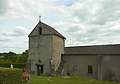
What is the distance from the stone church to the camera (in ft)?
109

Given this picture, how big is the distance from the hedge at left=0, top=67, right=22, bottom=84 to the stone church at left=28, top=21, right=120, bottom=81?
58.7 ft

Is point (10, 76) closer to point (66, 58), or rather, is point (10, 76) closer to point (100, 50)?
point (66, 58)

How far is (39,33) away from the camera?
1458 inches

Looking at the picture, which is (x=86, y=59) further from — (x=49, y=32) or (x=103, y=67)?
(x=49, y=32)

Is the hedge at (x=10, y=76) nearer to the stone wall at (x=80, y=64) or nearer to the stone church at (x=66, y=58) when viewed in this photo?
the stone church at (x=66, y=58)

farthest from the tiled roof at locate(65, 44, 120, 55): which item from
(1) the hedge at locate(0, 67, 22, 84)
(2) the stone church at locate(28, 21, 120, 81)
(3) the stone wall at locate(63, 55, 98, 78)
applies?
(1) the hedge at locate(0, 67, 22, 84)

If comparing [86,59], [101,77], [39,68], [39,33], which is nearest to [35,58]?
[39,68]

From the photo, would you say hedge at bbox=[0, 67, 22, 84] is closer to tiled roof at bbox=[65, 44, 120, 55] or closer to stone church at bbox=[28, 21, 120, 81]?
stone church at bbox=[28, 21, 120, 81]

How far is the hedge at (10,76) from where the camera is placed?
1514 cm

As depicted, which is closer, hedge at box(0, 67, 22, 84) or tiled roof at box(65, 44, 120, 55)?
hedge at box(0, 67, 22, 84)

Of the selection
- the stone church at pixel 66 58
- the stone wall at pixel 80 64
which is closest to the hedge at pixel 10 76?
the stone church at pixel 66 58

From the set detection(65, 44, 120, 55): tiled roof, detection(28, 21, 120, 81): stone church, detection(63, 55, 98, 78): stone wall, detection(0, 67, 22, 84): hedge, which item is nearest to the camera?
detection(0, 67, 22, 84): hedge

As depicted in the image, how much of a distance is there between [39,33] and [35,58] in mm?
5028

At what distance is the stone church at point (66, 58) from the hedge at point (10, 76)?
17886 millimetres
